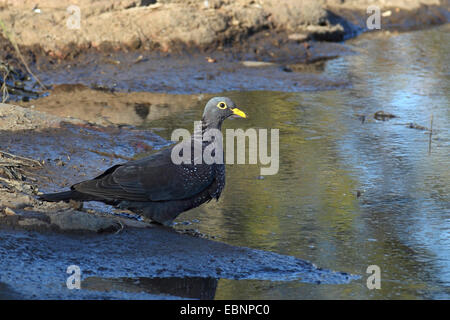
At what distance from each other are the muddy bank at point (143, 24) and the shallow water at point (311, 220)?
2.38m

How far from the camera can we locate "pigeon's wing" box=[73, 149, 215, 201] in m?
6.26

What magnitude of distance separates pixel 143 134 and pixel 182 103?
2.13 m

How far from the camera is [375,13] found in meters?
18.3

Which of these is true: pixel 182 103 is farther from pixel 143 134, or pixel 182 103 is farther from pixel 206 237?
pixel 206 237

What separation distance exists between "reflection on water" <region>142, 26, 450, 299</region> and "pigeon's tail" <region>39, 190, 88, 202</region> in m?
1.12

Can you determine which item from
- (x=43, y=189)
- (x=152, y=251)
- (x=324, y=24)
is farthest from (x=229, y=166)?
(x=324, y=24)

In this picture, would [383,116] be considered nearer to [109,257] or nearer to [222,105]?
[222,105]

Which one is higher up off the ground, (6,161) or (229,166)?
(6,161)

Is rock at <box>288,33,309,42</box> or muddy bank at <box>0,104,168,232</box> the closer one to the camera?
muddy bank at <box>0,104,168,232</box>

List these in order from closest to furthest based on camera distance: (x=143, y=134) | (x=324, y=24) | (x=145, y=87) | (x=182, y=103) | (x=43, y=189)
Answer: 1. (x=43, y=189)
2. (x=143, y=134)
3. (x=182, y=103)
4. (x=145, y=87)
5. (x=324, y=24)

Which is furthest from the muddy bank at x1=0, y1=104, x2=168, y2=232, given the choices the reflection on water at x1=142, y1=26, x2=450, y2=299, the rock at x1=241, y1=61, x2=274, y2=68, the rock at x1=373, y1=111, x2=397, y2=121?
the rock at x1=241, y1=61, x2=274, y2=68

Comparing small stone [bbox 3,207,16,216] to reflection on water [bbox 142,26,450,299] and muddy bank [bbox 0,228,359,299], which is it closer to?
muddy bank [bbox 0,228,359,299]

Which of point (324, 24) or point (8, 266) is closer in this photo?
point (8, 266)

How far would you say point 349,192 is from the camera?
7762 mm
